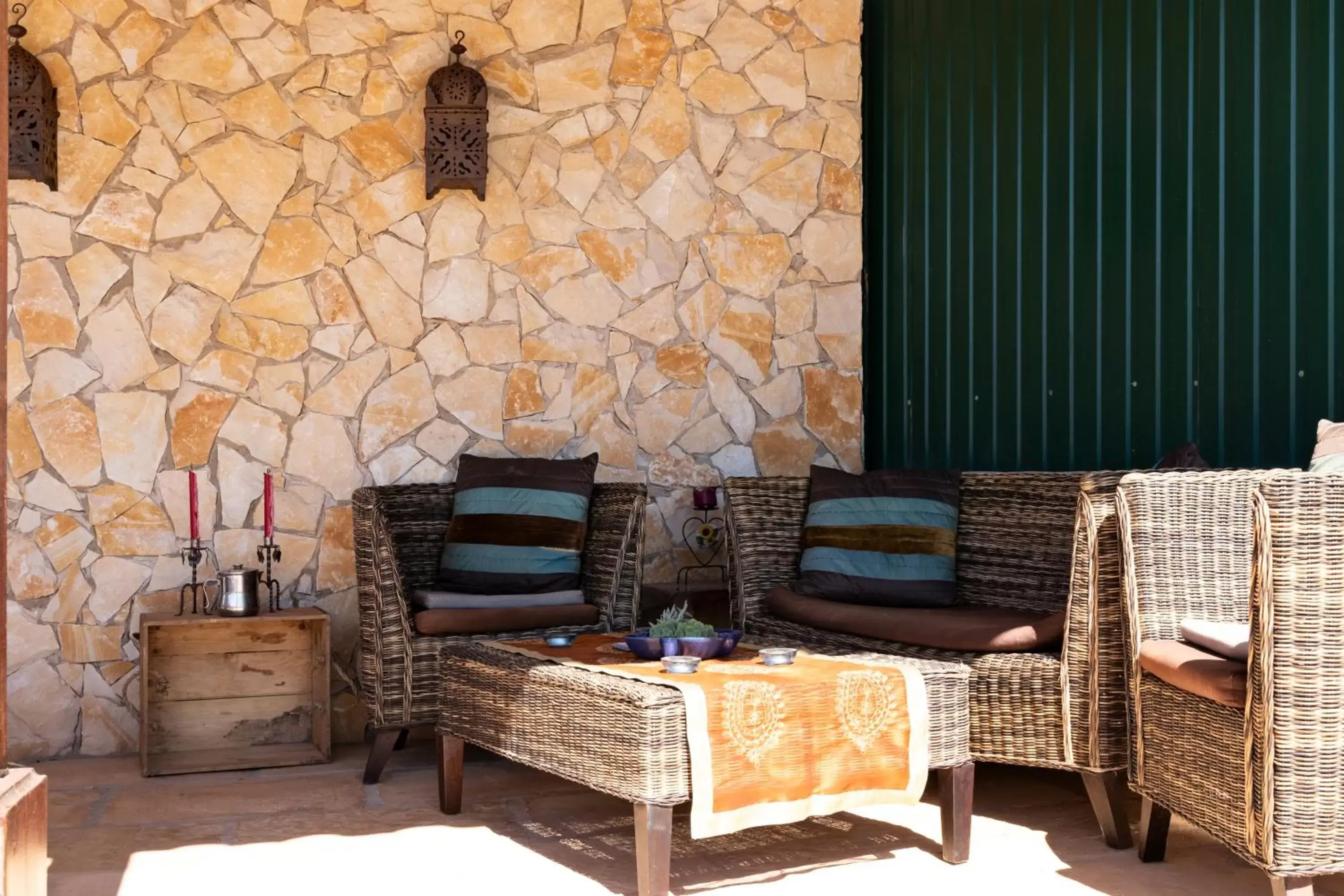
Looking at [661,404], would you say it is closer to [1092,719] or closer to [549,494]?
[549,494]

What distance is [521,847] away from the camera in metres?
3.31

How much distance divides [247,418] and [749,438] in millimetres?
1858

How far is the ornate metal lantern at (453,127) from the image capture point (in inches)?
189

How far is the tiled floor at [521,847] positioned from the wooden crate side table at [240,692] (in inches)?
10.4

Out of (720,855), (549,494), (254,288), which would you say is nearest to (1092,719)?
(720,855)

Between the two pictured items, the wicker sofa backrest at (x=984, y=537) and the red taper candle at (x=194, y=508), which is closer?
the wicker sofa backrest at (x=984, y=537)

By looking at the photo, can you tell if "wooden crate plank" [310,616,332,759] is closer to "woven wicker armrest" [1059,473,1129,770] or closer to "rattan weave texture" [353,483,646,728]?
"rattan weave texture" [353,483,646,728]

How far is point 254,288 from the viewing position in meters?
4.70

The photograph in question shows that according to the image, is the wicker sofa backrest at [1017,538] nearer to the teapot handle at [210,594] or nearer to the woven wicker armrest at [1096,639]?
the woven wicker armrest at [1096,639]

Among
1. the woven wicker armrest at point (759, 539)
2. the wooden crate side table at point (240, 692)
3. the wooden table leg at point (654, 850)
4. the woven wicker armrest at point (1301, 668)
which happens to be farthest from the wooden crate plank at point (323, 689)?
the woven wicker armrest at point (1301, 668)

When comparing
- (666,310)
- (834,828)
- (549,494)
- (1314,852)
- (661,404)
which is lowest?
(834,828)

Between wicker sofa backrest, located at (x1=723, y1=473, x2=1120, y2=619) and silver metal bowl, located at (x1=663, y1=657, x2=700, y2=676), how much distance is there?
1.30 metres

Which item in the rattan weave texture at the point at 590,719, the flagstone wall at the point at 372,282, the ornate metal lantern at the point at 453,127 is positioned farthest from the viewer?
the ornate metal lantern at the point at 453,127

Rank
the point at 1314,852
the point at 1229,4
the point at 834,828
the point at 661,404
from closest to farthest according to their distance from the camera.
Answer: the point at 1314,852, the point at 834,828, the point at 1229,4, the point at 661,404
